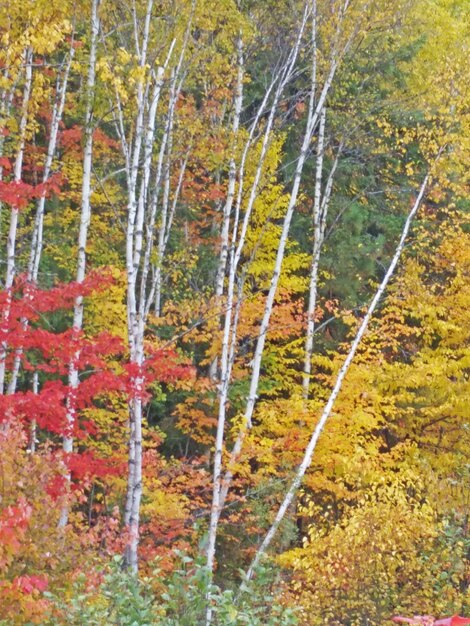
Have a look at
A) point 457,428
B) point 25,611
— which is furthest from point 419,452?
point 25,611

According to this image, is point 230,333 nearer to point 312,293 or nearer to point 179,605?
point 312,293

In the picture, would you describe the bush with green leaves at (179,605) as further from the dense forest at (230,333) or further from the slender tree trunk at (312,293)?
the slender tree trunk at (312,293)

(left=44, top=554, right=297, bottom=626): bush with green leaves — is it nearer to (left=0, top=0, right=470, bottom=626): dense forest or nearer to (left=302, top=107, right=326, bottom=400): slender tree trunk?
(left=0, top=0, right=470, bottom=626): dense forest

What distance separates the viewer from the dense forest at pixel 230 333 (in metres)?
8.51

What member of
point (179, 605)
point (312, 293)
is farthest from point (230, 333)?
point (179, 605)

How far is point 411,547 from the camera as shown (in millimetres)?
9227

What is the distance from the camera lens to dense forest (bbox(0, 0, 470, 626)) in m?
8.51

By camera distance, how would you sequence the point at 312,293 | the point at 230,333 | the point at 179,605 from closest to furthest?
1. the point at 179,605
2. the point at 312,293
3. the point at 230,333

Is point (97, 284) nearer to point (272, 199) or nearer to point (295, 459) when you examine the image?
point (295, 459)

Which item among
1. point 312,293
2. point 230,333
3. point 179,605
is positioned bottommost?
point 179,605

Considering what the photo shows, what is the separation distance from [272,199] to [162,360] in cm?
652

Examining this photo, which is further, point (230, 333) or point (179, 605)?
point (230, 333)

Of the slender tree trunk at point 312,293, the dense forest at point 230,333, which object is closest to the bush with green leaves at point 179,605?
the dense forest at point 230,333

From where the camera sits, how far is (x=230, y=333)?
1533 centimetres
